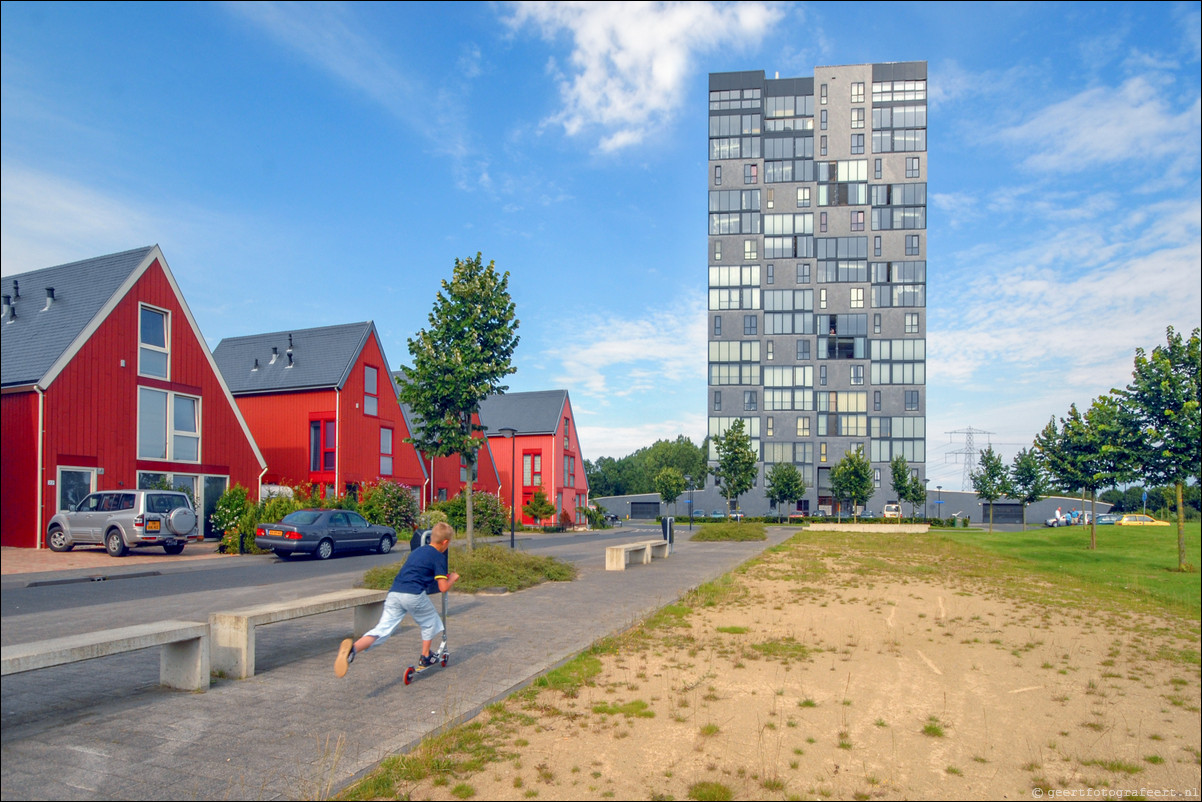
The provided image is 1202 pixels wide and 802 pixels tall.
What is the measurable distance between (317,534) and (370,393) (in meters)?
16.0

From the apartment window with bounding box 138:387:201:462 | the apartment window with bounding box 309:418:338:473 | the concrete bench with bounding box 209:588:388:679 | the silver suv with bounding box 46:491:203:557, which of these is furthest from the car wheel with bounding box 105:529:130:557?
the apartment window with bounding box 309:418:338:473

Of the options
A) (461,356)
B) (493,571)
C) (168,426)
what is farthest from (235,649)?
(168,426)

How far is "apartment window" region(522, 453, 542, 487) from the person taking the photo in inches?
2271

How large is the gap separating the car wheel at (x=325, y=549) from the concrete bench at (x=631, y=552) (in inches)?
345

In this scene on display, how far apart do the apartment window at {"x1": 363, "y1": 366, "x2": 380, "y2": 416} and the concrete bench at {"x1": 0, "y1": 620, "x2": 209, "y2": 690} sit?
31285mm

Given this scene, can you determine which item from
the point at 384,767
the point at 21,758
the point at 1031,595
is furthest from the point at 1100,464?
the point at 1031,595

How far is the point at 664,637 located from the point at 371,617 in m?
3.91

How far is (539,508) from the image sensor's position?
174 ft

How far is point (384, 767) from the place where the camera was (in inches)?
204

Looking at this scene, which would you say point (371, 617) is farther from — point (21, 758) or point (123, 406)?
point (123, 406)

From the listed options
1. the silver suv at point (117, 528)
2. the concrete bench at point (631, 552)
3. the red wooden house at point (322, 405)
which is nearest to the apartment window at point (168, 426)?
the red wooden house at point (322, 405)

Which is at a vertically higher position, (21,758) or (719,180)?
(719,180)

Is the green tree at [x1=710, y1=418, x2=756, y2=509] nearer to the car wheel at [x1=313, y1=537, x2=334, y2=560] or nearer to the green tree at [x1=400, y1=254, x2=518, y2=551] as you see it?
the car wheel at [x1=313, y1=537, x2=334, y2=560]

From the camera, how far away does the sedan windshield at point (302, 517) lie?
75.0 feet
